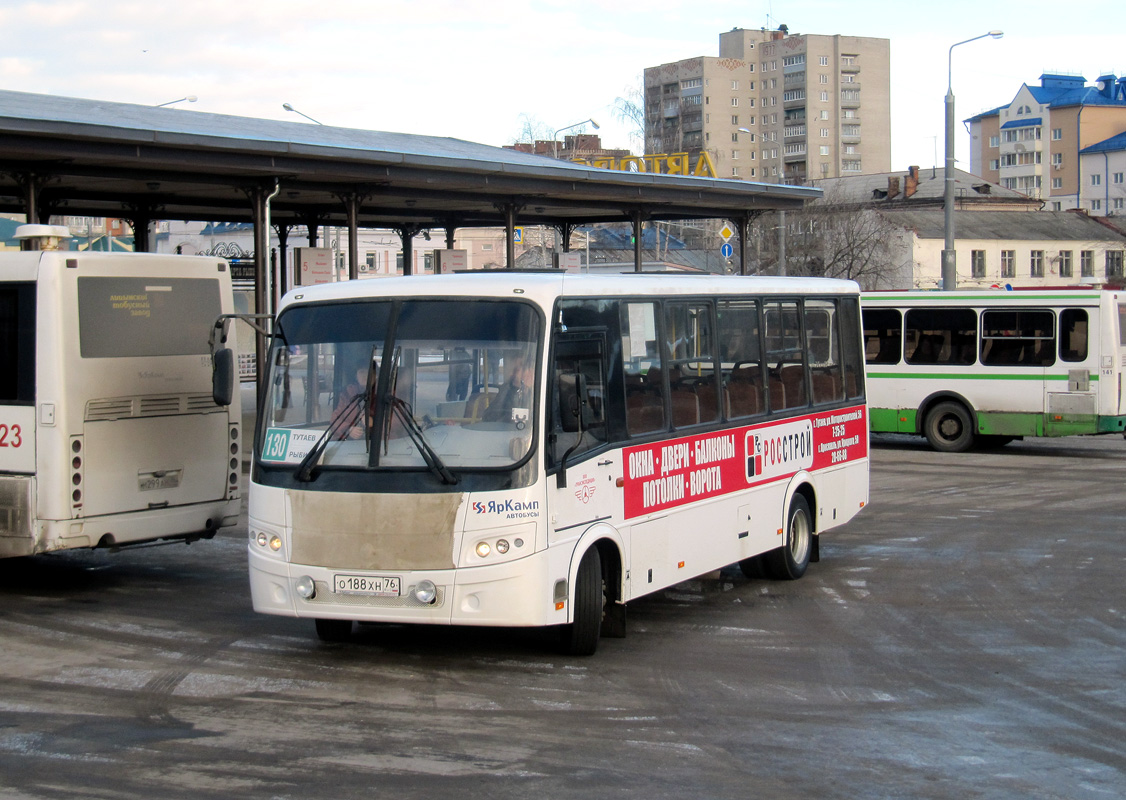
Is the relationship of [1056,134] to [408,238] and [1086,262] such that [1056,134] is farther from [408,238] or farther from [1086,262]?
[408,238]

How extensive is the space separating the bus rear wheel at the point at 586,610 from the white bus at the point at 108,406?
14.7 feet

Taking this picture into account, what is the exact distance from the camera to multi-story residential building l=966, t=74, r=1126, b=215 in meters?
130

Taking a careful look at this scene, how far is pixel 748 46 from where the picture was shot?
14875 cm

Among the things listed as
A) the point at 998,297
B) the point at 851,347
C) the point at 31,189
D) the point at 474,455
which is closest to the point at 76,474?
the point at 474,455

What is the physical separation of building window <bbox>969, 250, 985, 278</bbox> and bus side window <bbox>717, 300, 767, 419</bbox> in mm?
71138

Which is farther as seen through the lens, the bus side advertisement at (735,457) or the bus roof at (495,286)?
the bus side advertisement at (735,457)

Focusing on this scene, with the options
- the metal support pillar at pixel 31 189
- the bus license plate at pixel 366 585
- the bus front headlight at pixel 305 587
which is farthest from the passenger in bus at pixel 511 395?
the metal support pillar at pixel 31 189

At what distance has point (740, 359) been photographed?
34.9 ft

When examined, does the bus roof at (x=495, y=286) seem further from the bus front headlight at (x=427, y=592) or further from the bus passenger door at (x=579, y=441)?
the bus front headlight at (x=427, y=592)

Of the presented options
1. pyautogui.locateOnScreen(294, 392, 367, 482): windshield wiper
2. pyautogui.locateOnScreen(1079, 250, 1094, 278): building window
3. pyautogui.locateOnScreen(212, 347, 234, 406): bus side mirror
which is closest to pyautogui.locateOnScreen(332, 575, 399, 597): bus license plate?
pyautogui.locateOnScreen(294, 392, 367, 482): windshield wiper

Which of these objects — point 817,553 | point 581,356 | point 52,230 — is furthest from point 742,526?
point 52,230

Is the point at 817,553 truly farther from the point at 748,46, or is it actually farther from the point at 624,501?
the point at 748,46

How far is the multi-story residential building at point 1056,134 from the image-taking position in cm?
13000

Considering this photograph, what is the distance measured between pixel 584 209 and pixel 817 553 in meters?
18.2
